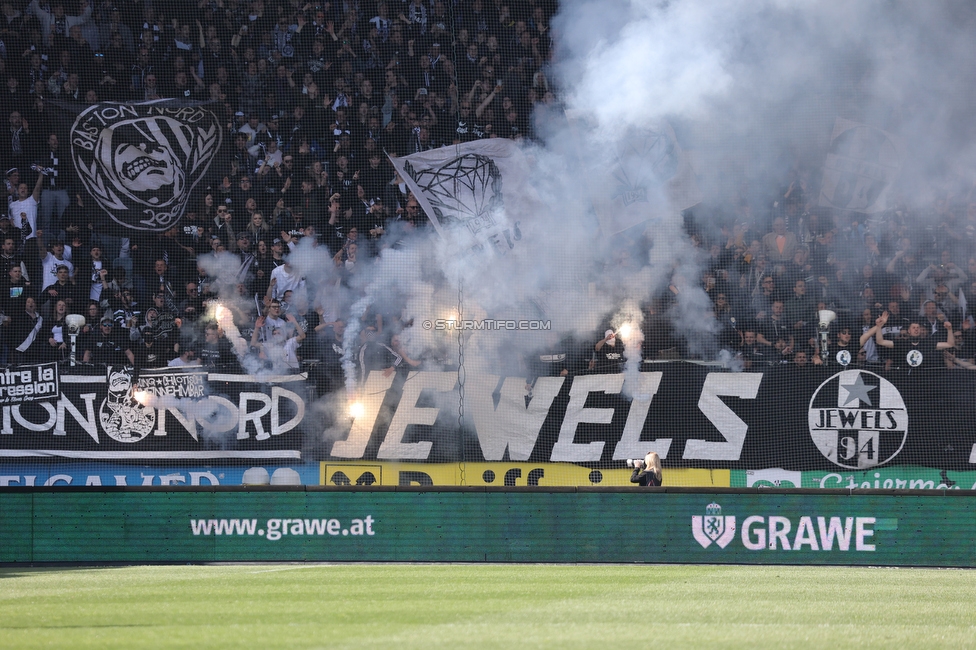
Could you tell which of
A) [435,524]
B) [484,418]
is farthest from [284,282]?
[435,524]

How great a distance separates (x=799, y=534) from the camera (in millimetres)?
10508

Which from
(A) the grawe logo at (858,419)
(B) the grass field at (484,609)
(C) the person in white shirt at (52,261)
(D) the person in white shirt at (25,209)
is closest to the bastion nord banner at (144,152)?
(D) the person in white shirt at (25,209)

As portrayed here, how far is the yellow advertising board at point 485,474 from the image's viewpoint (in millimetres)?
13102

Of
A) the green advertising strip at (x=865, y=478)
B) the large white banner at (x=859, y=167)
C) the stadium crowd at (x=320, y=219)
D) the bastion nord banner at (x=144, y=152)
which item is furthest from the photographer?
the bastion nord banner at (x=144, y=152)

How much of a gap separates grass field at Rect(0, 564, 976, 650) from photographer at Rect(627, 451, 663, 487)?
242 centimetres

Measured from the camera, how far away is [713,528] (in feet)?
34.9

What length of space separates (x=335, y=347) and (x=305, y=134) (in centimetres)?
354

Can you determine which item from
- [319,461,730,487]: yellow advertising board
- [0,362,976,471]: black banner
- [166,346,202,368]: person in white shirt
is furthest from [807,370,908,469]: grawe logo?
[166,346,202,368]: person in white shirt

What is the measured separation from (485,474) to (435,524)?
7.80 ft

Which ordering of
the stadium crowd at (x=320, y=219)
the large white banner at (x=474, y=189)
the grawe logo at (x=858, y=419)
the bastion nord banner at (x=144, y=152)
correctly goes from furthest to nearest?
the bastion nord banner at (x=144, y=152), the large white banner at (x=474, y=189), the stadium crowd at (x=320, y=219), the grawe logo at (x=858, y=419)

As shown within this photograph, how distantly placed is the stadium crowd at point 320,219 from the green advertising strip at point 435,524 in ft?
9.21

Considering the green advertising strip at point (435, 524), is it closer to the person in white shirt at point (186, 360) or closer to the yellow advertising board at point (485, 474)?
the yellow advertising board at point (485, 474)

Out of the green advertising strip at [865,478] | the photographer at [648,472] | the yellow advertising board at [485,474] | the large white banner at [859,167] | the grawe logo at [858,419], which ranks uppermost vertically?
the large white banner at [859,167]

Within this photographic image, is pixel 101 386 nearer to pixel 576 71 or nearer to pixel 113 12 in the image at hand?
pixel 113 12
